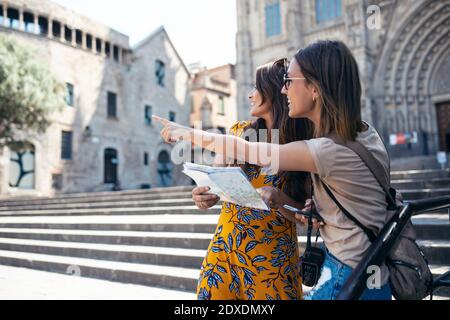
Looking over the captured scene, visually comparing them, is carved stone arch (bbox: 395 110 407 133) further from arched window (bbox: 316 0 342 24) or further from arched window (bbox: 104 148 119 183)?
arched window (bbox: 104 148 119 183)

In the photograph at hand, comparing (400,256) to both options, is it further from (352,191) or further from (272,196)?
(272,196)

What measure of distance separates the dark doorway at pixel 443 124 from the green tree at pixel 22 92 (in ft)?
71.1

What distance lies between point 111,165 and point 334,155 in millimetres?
26305

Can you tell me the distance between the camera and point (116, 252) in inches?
244

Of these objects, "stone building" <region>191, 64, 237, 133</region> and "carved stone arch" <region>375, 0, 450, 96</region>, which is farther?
"stone building" <region>191, 64, 237, 133</region>

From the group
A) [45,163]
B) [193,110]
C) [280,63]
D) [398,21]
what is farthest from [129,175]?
[280,63]

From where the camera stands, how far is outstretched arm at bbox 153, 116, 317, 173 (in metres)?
1.43

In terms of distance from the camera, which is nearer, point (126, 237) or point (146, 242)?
point (146, 242)

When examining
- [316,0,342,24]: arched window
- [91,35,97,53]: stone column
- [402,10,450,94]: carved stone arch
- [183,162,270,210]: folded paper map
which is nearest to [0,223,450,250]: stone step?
[183,162,270,210]: folded paper map

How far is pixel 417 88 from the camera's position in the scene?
19.4m

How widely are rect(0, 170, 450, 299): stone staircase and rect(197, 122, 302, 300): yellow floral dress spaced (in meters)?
2.57

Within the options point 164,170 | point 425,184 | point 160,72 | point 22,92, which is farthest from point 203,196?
point 160,72

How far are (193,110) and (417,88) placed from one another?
20890 mm

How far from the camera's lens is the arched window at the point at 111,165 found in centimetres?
2573
